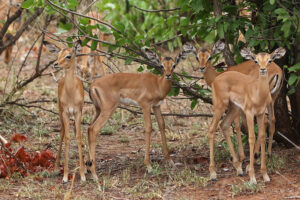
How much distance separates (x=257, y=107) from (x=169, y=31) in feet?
6.53

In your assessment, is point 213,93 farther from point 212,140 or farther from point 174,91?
point 174,91

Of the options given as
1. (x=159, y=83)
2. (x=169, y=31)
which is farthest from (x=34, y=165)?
(x=169, y=31)

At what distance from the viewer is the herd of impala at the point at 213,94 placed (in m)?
5.94

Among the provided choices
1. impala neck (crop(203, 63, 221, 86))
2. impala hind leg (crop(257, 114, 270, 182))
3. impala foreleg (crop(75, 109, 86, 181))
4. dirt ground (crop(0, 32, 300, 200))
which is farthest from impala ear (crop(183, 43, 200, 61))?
impala foreleg (crop(75, 109, 86, 181))

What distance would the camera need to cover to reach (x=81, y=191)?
19.6ft

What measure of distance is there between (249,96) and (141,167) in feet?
5.52

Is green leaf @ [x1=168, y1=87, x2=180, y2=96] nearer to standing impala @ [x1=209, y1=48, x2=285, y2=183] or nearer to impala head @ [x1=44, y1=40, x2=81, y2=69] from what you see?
standing impala @ [x1=209, y1=48, x2=285, y2=183]

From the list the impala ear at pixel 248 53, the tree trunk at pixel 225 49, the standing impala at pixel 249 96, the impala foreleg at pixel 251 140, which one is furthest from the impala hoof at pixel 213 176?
the tree trunk at pixel 225 49

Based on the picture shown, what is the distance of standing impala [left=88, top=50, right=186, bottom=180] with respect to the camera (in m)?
6.73

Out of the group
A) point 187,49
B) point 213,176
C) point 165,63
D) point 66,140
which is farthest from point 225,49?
point 66,140

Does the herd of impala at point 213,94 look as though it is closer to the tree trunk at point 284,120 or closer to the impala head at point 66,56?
the impala head at point 66,56

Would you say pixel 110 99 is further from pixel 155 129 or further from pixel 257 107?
pixel 155 129

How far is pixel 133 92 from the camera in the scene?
6.97 m

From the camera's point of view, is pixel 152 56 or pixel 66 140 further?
pixel 152 56
